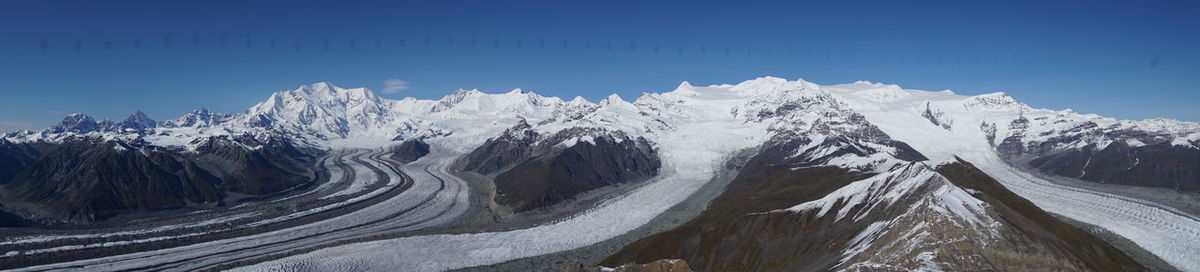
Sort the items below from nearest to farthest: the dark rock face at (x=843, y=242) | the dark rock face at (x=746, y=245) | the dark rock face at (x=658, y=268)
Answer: the dark rock face at (x=658, y=268), the dark rock face at (x=843, y=242), the dark rock face at (x=746, y=245)

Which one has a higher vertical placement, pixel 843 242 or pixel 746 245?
pixel 843 242

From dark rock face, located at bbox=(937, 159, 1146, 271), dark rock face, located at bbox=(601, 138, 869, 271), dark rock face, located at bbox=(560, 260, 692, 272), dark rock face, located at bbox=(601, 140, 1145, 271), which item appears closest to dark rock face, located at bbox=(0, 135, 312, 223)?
dark rock face, located at bbox=(601, 138, 869, 271)

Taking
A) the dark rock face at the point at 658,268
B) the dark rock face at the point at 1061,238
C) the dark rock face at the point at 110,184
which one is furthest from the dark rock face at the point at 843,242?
the dark rock face at the point at 110,184

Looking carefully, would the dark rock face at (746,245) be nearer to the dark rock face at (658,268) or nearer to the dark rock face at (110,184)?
the dark rock face at (658,268)

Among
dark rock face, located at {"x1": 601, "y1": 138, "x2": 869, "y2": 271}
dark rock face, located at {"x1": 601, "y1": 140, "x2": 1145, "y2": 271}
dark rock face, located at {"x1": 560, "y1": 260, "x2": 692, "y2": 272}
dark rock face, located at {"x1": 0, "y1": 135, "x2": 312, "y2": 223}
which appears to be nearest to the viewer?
dark rock face, located at {"x1": 560, "y1": 260, "x2": 692, "y2": 272}

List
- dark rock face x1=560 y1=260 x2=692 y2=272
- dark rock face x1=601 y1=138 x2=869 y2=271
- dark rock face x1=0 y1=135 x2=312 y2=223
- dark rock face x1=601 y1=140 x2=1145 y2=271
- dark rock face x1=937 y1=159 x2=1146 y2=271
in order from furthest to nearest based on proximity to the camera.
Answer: dark rock face x1=0 y1=135 x2=312 y2=223 → dark rock face x1=601 y1=138 x2=869 y2=271 → dark rock face x1=937 y1=159 x2=1146 y2=271 → dark rock face x1=601 y1=140 x2=1145 y2=271 → dark rock face x1=560 y1=260 x2=692 y2=272

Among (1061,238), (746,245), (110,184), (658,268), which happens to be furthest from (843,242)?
(110,184)

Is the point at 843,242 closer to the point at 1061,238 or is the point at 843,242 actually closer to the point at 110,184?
the point at 1061,238

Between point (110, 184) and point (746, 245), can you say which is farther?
point (110, 184)

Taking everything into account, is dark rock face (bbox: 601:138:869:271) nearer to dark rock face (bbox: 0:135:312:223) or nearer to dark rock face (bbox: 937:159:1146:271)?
dark rock face (bbox: 937:159:1146:271)
